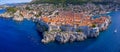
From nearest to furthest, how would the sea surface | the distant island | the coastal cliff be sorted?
the sea surface < the coastal cliff < the distant island

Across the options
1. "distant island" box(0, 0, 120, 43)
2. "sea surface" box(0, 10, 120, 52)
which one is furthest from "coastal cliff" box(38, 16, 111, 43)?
"sea surface" box(0, 10, 120, 52)

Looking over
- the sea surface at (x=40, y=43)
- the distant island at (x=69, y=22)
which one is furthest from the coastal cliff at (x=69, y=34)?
the sea surface at (x=40, y=43)

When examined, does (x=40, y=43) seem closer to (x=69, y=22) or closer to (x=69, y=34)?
(x=69, y=34)

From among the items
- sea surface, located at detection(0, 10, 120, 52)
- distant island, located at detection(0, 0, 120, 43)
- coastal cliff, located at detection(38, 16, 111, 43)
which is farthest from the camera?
distant island, located at detection(0, 0, 120, 43)

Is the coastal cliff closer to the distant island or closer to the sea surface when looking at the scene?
the distant island

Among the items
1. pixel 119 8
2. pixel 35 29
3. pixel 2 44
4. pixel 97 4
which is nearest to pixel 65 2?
pixel 97 4

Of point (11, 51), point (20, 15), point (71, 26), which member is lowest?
point (11, 51)

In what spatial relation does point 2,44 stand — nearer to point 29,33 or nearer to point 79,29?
point 29,33

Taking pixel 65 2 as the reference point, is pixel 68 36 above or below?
below
